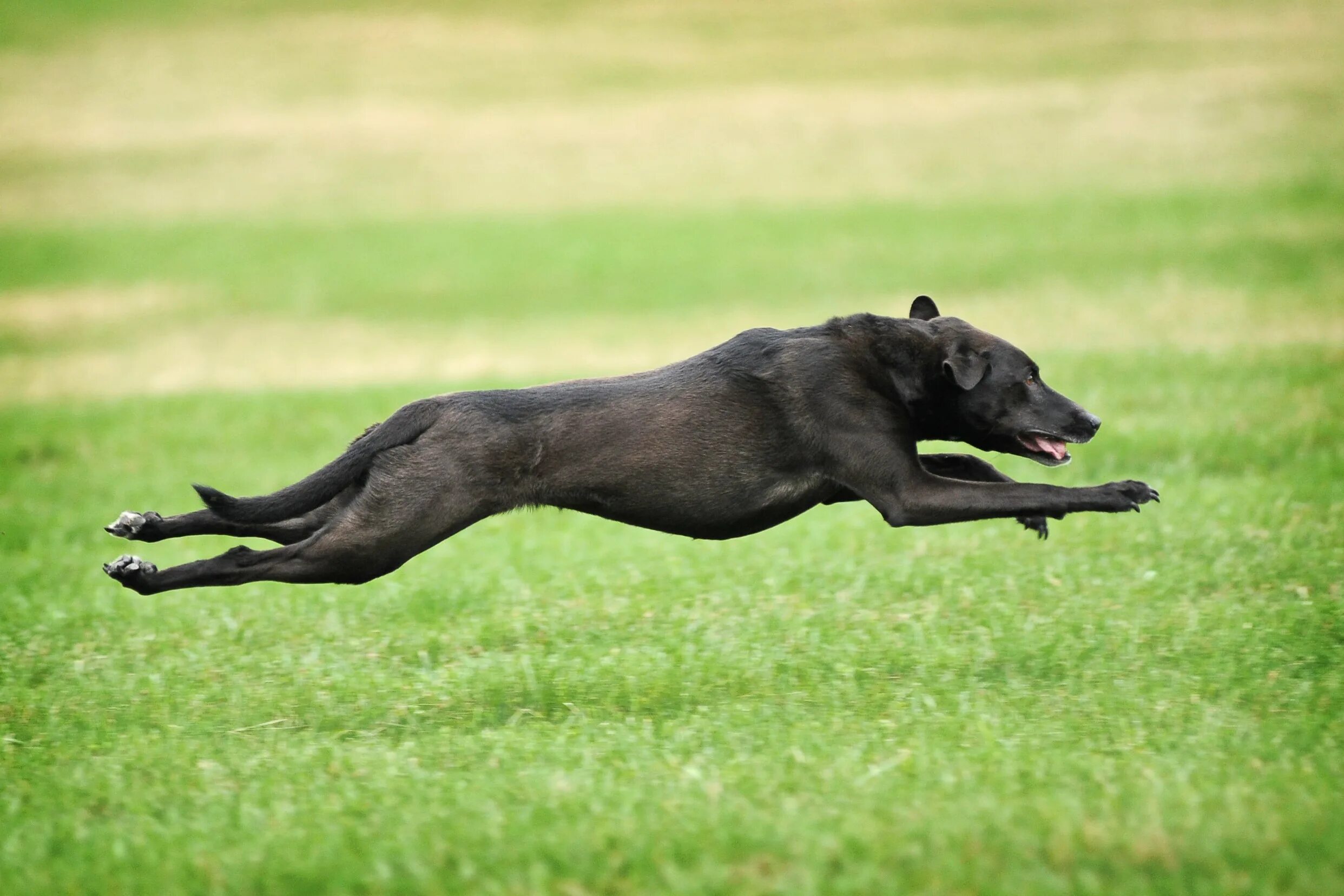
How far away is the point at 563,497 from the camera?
22.6ft

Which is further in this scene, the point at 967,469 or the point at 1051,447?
the point at 967,469

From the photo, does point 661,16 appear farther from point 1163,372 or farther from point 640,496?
point 640,496

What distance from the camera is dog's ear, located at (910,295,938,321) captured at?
7820 millimetres

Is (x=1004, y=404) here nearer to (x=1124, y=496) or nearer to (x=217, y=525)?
(x=1124, y=496)

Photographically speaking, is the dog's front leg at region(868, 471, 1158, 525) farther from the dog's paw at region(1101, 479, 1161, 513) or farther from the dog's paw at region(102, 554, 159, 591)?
the dog's paw at region(102, 554, 159, 591)

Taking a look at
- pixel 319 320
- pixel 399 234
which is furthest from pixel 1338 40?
pixel 319 320

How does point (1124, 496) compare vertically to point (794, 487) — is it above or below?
below

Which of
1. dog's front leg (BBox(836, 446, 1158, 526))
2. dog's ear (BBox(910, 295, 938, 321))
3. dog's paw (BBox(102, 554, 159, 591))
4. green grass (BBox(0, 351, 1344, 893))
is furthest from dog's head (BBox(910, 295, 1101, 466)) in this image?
dog's paw (BBox(102, 554, 159, 591))

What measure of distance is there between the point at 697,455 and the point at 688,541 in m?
4.86

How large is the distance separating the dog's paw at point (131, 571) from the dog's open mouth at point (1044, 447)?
13.6 ft

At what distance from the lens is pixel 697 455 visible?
700 centimetres

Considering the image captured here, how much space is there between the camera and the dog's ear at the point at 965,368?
22.8ft

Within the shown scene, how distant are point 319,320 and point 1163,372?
14382 mm

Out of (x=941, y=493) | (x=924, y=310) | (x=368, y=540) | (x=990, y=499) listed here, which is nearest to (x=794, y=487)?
(x=941, y=493)
